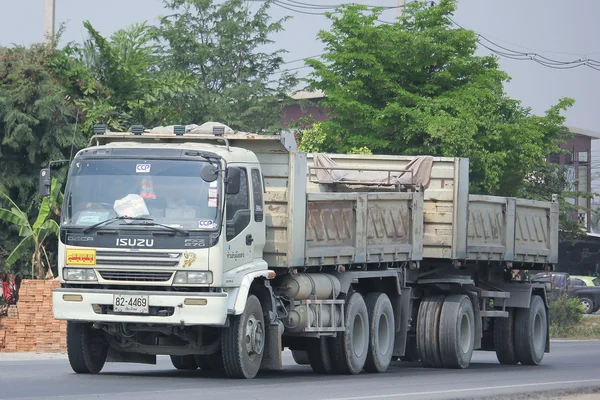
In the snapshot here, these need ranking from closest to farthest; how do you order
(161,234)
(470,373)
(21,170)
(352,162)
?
(161,234) < (470,373) < (352,162) < (21,170)

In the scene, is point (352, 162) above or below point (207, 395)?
above

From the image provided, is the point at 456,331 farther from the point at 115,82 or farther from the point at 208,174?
the point at 115,82

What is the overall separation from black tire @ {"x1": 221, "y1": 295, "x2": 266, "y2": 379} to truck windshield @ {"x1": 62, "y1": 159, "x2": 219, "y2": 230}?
1245 millimetres

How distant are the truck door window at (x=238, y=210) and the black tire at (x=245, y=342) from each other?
0.90m

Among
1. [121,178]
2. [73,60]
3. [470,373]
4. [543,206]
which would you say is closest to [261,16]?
[73,60]

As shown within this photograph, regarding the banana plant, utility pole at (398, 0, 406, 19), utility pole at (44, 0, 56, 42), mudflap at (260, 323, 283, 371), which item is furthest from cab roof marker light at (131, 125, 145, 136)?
utility pole at (398, 0, 406, 19)

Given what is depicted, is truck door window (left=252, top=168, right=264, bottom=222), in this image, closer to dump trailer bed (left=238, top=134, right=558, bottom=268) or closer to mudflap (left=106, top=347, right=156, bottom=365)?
dump trailer bed (left=238, top=134, right=558, bottom=268)

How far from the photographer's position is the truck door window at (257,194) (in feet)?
46.2

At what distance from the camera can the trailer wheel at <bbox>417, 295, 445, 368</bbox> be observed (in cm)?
1862

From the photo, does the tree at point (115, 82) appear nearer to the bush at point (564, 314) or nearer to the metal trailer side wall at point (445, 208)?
the metal trailer side wall at point (445, 208)

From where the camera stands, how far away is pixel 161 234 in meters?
12.9

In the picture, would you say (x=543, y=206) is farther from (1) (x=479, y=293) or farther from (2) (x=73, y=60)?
(2) (x=73, y=60)

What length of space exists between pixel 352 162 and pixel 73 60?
961cm

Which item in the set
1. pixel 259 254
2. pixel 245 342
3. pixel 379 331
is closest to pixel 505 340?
pixel 379 331
